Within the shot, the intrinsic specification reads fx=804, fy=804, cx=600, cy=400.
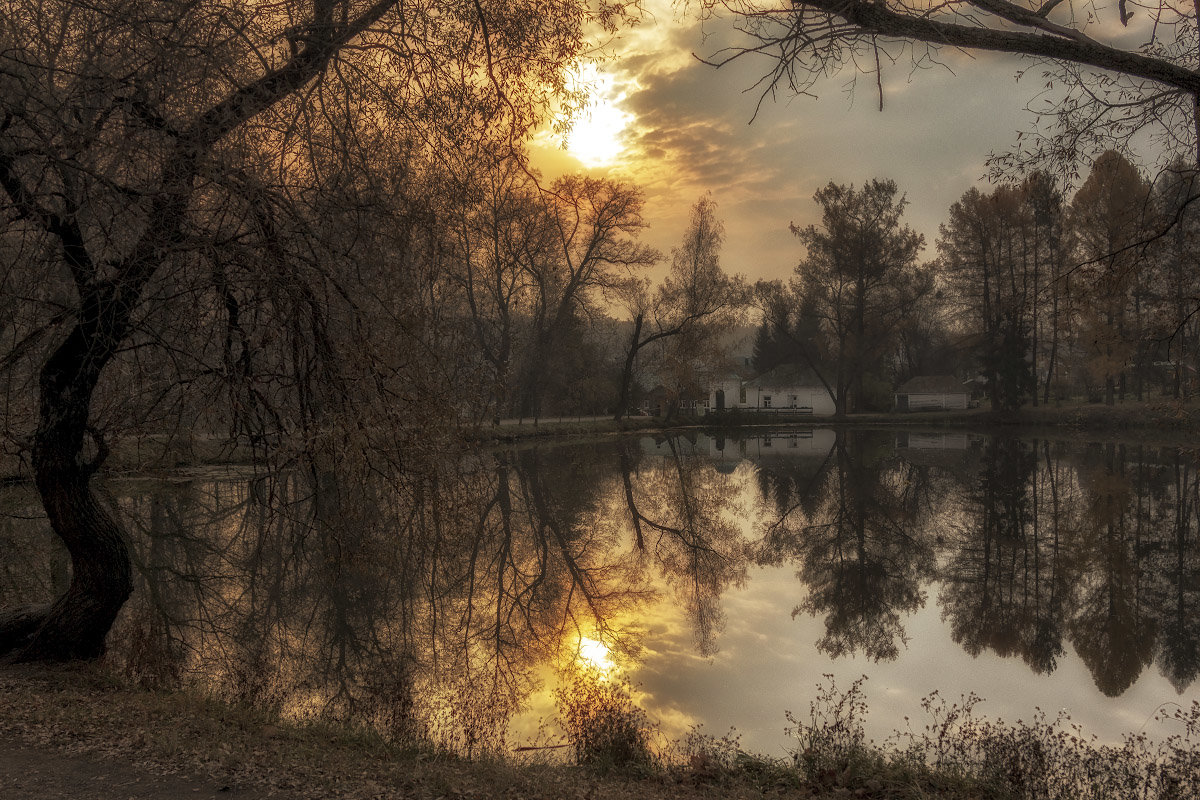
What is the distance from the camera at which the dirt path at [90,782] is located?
14.9 ft

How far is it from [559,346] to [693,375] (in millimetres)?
8149

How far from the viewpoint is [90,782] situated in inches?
184

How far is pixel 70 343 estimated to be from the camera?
7.27 metres

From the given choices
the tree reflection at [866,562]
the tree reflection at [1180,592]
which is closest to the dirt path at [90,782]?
the tree reflection at [866,562]

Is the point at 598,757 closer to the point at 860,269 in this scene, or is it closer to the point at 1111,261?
the point at 1111,261

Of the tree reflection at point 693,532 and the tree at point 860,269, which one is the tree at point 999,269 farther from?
the tree reflection at point 693,532

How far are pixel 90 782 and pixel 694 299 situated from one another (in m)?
43.7

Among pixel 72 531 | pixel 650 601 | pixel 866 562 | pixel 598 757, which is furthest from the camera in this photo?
pixel 866 562

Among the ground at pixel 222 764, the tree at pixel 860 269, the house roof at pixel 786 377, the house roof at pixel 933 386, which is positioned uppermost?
the tree at pixel 860 269

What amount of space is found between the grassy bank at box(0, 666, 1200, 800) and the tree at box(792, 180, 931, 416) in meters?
46.6

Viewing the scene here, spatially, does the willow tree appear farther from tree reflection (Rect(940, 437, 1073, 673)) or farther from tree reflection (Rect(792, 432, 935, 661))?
tree reflection (Rect(940, 437, 1073, 673))

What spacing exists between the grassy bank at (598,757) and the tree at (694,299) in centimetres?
3953

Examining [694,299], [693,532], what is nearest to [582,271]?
[694,299]

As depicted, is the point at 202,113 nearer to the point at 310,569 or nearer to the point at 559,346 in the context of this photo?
the point at 310,569
